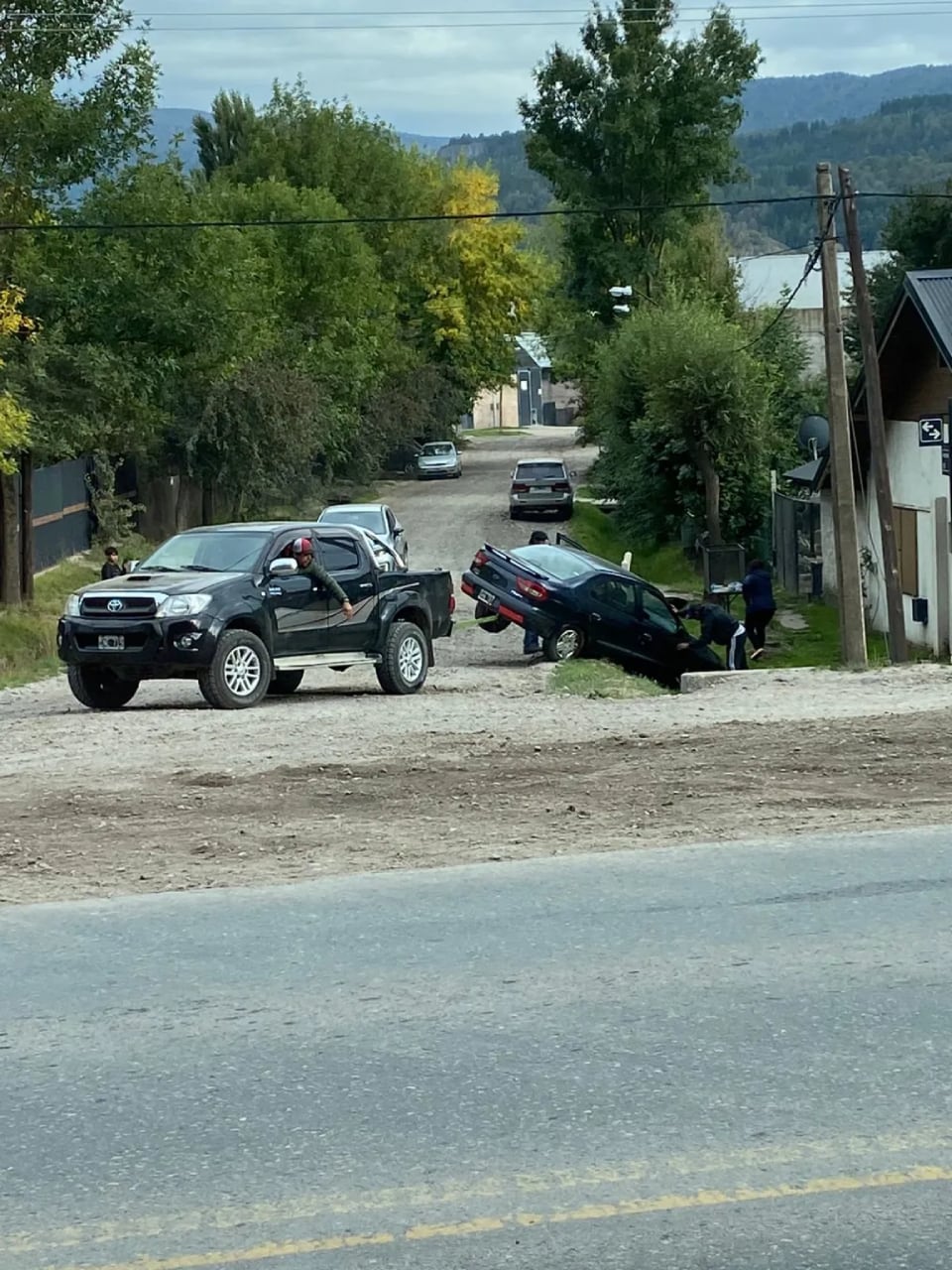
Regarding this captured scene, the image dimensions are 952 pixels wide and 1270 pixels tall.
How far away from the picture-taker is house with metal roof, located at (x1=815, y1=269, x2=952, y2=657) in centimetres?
2627

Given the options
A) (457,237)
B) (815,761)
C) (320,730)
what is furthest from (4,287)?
(457,237)

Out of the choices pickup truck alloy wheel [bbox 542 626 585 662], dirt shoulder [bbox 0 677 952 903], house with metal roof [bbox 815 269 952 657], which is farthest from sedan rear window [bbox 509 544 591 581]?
dirt shoulder [bbox 0 677 952 903]

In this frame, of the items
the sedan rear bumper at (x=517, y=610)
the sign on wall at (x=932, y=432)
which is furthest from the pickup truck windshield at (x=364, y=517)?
the sign on wall at (x=932, y=432)

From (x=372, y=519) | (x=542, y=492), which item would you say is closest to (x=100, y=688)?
(x=372, y=519)

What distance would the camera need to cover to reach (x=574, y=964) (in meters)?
7.06

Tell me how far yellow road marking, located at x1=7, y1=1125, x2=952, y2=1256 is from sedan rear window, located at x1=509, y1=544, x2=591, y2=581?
60.2 ft

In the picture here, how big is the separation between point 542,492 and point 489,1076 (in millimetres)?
45737

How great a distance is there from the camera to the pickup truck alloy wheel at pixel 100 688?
57.7 feet

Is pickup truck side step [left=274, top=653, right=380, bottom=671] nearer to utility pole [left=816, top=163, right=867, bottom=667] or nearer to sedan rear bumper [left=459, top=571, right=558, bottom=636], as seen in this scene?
sedan rear bumper [left=459, top=571, right=558, bottom=636]

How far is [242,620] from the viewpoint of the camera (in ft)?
57.1

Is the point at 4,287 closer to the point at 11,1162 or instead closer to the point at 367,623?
the point at 367,623

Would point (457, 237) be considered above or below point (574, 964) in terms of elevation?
above

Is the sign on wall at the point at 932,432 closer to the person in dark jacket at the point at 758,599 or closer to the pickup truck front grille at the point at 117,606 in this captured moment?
the person in dark jacket at the point at 758,599

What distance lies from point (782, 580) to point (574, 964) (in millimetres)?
33768
